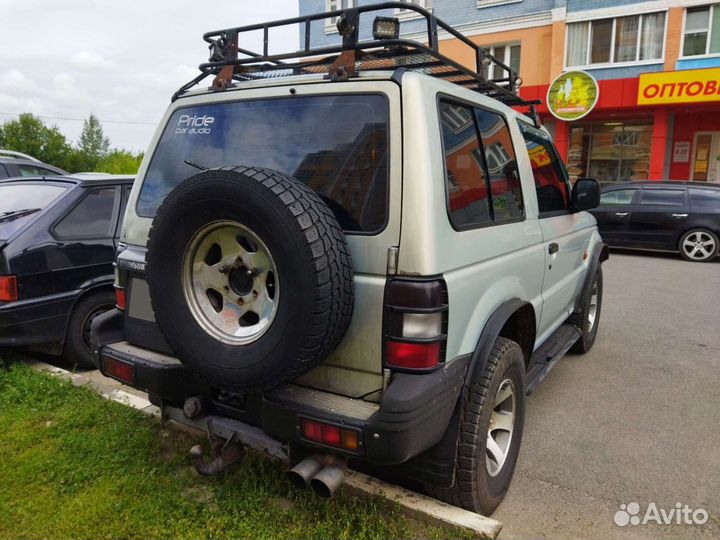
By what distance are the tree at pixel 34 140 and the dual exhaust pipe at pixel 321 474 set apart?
53476mm

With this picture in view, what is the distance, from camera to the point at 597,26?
16.5m

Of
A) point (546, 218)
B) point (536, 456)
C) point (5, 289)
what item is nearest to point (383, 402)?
point (536, 456)

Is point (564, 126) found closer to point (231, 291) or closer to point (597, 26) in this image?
point (597, 26)

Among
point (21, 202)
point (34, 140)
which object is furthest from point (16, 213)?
point (34, 140)

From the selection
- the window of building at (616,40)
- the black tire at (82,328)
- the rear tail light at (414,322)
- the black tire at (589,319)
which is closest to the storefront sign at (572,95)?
the window of building at (616,40)

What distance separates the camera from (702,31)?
15367 mm

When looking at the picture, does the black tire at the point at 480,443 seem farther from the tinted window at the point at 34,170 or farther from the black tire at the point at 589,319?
the tinted window at the point at 34,170

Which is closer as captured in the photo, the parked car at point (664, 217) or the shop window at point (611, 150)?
the parked car at point (664, 217)

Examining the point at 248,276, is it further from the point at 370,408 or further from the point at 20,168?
the point at 20,168

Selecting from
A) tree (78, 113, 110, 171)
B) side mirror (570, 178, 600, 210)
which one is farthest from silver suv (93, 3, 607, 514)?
tree (78, 113, 110, 171)

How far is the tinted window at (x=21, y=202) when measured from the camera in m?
4.24

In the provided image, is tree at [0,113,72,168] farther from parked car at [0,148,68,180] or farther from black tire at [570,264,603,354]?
black tire at [570,264,603,354]

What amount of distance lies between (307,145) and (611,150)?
17877 mm

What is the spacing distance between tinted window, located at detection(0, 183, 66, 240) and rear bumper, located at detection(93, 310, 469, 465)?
2.38m
